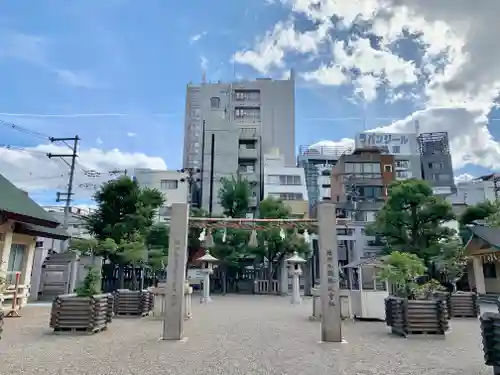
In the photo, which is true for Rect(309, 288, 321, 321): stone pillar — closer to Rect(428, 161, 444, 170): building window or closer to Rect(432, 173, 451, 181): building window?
Rect(432, 173, 451, 181): building window

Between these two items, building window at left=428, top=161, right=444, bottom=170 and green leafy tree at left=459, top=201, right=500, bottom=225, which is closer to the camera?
green leafy tree at left=459, top=201, right=500, bottom=225

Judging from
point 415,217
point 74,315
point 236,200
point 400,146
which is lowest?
point 74,315

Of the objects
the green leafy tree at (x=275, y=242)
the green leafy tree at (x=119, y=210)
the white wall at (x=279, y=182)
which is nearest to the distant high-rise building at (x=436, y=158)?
the white wall at (x=279, y=182)

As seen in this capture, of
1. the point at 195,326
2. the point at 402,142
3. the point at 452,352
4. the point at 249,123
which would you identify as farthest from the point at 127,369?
the point at 402,142

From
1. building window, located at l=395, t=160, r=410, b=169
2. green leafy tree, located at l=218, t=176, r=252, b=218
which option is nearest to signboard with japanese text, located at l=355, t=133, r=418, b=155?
building window, located at l=395, t=160, r=410, b=169

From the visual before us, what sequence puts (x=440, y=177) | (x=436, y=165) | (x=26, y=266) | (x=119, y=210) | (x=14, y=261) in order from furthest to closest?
(x=436, y=165), (x=440, y=177), (x=119, y=210), (x=26, y=266), (x=14, y=261)

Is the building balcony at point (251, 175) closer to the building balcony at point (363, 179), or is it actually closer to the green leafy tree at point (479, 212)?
the building balcony at point (363, 179)

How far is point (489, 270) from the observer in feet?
70.1

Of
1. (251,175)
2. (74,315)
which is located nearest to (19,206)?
(74,315)

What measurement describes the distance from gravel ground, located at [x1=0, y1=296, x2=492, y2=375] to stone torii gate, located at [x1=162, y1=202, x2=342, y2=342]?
33cm

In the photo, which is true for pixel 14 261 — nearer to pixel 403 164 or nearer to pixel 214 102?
pixel 214 102

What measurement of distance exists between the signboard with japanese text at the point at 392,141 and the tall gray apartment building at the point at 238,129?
378 inches

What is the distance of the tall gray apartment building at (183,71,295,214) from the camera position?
130 ft

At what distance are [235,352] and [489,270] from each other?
2026 cm
